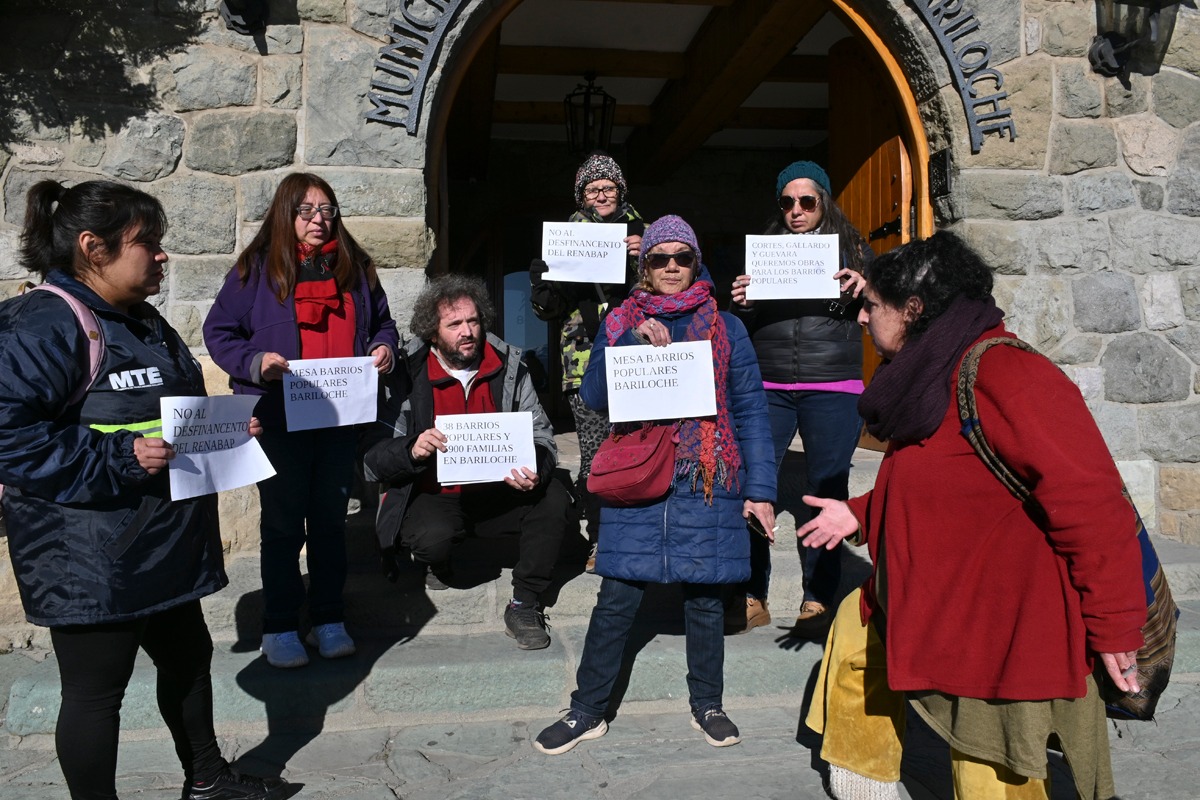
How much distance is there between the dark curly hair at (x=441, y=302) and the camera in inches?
136

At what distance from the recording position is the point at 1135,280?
448 cm

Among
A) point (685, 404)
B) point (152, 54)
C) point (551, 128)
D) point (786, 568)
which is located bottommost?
point (786, 568)

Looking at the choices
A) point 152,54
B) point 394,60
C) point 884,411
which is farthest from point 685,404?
point 152,54

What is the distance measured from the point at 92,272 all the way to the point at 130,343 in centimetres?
19

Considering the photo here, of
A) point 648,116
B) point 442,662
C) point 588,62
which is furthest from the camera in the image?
point 648,116

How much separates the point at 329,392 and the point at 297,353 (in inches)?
7.4

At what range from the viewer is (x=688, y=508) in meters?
2.78

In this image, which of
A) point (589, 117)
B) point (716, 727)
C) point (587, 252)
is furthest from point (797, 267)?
point (589, 117)

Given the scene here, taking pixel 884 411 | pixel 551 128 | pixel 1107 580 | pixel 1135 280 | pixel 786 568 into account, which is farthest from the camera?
pixel 551 128

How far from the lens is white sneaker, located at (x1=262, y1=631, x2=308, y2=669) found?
3123 millimetres

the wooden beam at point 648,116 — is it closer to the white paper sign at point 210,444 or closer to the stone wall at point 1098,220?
the stone wall at point 1098,220

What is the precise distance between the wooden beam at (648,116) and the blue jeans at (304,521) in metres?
5.45

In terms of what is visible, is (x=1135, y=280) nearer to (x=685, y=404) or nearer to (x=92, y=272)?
(x=685, y=404)

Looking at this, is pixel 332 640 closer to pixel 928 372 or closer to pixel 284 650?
pixel 284 650
